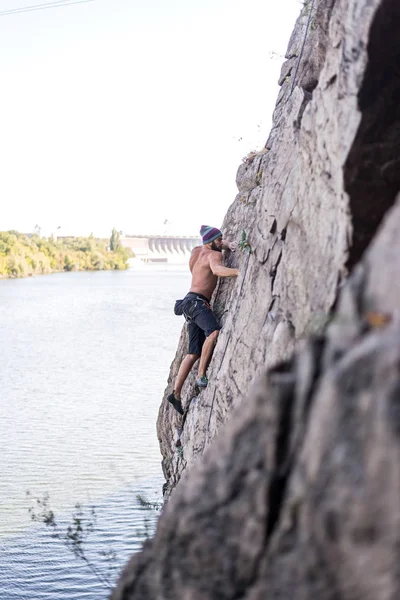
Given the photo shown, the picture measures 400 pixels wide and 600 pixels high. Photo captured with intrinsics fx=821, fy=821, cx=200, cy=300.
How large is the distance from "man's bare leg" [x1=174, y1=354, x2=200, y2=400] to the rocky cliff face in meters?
3.90

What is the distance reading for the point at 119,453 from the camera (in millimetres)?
18312

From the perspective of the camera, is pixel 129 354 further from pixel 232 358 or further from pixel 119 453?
pixel 232 358

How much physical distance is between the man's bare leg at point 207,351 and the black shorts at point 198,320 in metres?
0.08

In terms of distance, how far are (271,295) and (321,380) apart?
442 centimetres

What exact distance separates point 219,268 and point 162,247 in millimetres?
175915

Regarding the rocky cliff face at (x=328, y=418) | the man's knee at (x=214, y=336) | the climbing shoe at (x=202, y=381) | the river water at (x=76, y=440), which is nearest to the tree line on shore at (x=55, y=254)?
the river water at (x=76, y=440)

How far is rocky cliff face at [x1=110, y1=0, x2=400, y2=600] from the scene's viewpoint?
2635 mm

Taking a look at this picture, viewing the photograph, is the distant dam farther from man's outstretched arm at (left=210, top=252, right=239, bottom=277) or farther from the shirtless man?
man's outstretched arm at (left=210, top=252, right=239, bottom=277)

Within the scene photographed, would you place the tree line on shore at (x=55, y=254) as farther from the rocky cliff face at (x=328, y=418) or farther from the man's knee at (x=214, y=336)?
the rocky cliff face at (x=328, y=418)

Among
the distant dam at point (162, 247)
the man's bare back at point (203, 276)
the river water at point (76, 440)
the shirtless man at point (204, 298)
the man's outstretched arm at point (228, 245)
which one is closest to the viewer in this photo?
the man's outstretched arm at point (228, 245)

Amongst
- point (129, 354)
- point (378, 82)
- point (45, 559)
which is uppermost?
point (378, 82)

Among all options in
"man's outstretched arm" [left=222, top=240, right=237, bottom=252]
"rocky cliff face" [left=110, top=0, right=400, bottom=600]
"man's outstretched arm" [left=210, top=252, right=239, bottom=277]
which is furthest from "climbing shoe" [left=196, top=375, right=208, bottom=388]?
Result: "rocky cliff face" [left=110, top=0, right=400, bottom=600]

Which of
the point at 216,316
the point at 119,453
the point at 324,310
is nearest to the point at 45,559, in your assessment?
the point at 216,316

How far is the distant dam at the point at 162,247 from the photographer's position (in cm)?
17775
